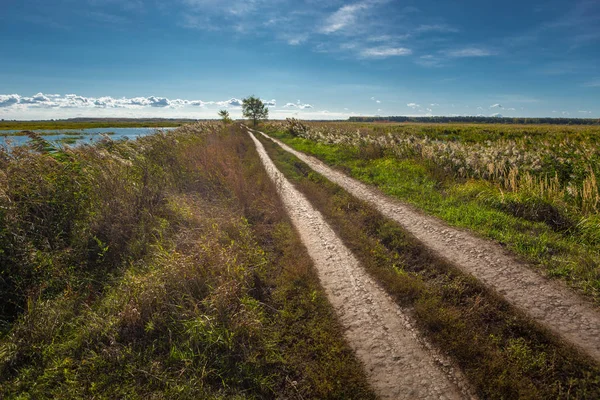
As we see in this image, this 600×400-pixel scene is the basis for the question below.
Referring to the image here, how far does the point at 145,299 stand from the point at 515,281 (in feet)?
20.1

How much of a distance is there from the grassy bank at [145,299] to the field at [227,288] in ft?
0.08

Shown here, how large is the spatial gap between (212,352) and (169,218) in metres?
4.46

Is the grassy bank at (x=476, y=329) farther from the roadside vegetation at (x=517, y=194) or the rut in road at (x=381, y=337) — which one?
the roadside vegetation at (x=517, y=194)

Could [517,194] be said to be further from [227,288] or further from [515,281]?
[227,288]

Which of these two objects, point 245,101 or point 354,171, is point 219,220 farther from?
point 245,101

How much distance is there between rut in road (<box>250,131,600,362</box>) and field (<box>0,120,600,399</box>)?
0.20 m

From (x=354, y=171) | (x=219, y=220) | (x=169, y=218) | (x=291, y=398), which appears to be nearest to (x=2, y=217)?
(x=169, y=218)

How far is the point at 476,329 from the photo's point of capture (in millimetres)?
4227

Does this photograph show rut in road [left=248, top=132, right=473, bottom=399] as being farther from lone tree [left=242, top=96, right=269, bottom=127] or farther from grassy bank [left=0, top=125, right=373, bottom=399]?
lone tree [left=242, top=96, right=269, bottom=127]

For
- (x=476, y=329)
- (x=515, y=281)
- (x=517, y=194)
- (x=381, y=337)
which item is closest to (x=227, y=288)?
(x=381, y=337)

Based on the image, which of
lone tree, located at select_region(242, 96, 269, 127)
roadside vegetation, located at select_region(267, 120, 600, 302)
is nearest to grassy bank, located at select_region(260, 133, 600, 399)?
roadside vegetation, located at select_region(267, 120, 600, 302)

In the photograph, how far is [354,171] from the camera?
1466 centimetres

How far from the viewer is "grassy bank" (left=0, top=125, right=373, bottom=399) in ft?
11.5

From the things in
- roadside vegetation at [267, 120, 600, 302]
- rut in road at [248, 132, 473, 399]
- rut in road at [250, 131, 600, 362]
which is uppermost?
roadside vegetation at [267, 120, 600, 302]
